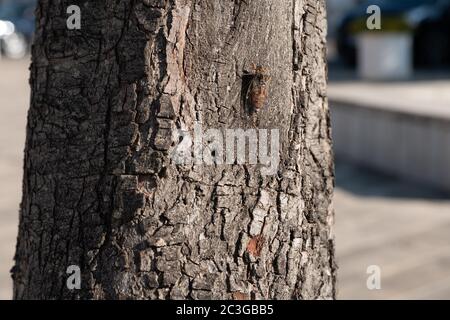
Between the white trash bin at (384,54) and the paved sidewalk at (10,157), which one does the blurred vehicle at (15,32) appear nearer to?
the paved sidewalk at (10,157)

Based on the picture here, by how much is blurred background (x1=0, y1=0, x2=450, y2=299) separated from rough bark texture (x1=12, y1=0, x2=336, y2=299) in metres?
2.29

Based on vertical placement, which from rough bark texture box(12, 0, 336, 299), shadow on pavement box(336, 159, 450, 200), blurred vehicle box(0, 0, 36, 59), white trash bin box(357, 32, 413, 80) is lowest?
rough bark texture box(12, 0, 336, 299)

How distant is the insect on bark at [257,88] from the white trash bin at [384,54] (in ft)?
32.8

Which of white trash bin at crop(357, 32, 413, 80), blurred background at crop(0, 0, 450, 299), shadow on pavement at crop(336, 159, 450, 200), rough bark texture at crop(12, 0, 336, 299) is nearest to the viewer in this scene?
rough bark texture at crop(12, 0, 336, 299)

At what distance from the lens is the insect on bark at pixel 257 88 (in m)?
2.14

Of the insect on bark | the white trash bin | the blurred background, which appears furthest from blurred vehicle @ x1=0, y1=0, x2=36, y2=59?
the insect on bark

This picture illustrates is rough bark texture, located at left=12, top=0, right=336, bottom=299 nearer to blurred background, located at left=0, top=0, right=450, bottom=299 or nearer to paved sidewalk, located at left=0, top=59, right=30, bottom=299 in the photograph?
blurred background, located at left=0, top=0, right=450, bottom=299

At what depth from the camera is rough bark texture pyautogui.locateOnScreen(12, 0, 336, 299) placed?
6.88ft

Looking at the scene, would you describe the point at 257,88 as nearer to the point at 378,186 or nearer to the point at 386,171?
the point at 378,186

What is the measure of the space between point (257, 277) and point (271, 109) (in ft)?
1.40

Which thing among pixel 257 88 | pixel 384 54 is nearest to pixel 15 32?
pixel 384 54

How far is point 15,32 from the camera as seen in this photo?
21719 mm
